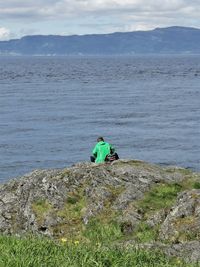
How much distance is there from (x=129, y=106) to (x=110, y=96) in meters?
15.0

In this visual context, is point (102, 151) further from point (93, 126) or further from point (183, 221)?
point (93, 126)

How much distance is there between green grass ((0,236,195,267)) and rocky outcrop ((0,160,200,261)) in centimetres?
428

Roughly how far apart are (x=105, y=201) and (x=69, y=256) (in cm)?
788

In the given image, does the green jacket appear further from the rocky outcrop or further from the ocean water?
the ocean water

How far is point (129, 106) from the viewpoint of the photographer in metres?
84.7

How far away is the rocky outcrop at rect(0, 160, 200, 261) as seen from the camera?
17.1m

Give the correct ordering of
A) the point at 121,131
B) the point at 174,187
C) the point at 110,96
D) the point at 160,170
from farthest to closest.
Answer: the point at 110,96, the point at 121,131, the point at 160,170, the point at 174,187

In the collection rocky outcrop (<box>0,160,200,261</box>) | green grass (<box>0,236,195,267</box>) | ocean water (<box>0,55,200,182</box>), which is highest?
green grass (<box>0,236,195,267</box>)

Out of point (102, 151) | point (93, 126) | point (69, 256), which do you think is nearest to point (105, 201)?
point (102, 151)

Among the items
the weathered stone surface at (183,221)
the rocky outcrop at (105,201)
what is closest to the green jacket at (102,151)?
the rocky outcrop at (105,201)

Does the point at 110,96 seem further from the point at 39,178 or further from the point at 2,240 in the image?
the point at 2,240

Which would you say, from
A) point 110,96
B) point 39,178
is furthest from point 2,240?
point 110,96

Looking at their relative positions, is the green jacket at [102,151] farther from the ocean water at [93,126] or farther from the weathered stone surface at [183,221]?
the ocean water at [93,126]

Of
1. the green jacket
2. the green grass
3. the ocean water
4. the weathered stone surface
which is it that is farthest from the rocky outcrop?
the ocean water
